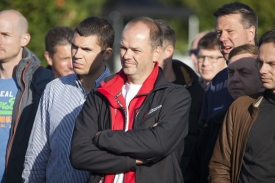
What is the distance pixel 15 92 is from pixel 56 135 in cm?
107

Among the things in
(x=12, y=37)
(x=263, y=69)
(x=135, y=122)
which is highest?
(x=12, y=37)

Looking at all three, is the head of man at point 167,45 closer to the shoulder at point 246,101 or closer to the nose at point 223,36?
the nose at point 223,36

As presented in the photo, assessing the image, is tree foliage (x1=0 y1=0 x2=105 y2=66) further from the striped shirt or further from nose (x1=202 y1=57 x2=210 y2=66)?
the striped shirt

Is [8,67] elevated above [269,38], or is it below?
below

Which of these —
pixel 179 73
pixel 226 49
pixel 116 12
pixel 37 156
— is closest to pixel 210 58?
pixel 179 73

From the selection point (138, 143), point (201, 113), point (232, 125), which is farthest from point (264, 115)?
point (201, 113)

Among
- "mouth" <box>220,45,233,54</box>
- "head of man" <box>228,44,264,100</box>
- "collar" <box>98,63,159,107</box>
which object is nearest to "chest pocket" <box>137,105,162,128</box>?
"collar" <box>98,63,159,107</box>

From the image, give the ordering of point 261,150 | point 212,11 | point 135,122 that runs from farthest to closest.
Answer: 1. point 212,11
2. point 135,122
3. point 261,150

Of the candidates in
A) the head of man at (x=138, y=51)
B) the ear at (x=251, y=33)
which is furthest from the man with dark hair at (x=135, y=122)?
the ear at (x=251, y=33)

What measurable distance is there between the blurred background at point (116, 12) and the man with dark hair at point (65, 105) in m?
5.56

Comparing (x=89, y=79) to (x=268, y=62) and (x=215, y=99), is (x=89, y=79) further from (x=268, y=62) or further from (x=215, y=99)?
(x=268, y=62)

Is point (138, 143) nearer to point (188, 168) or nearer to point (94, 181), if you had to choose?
point (94, 181)

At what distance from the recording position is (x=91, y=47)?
5.67 meters

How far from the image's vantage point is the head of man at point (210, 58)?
8328 mm
